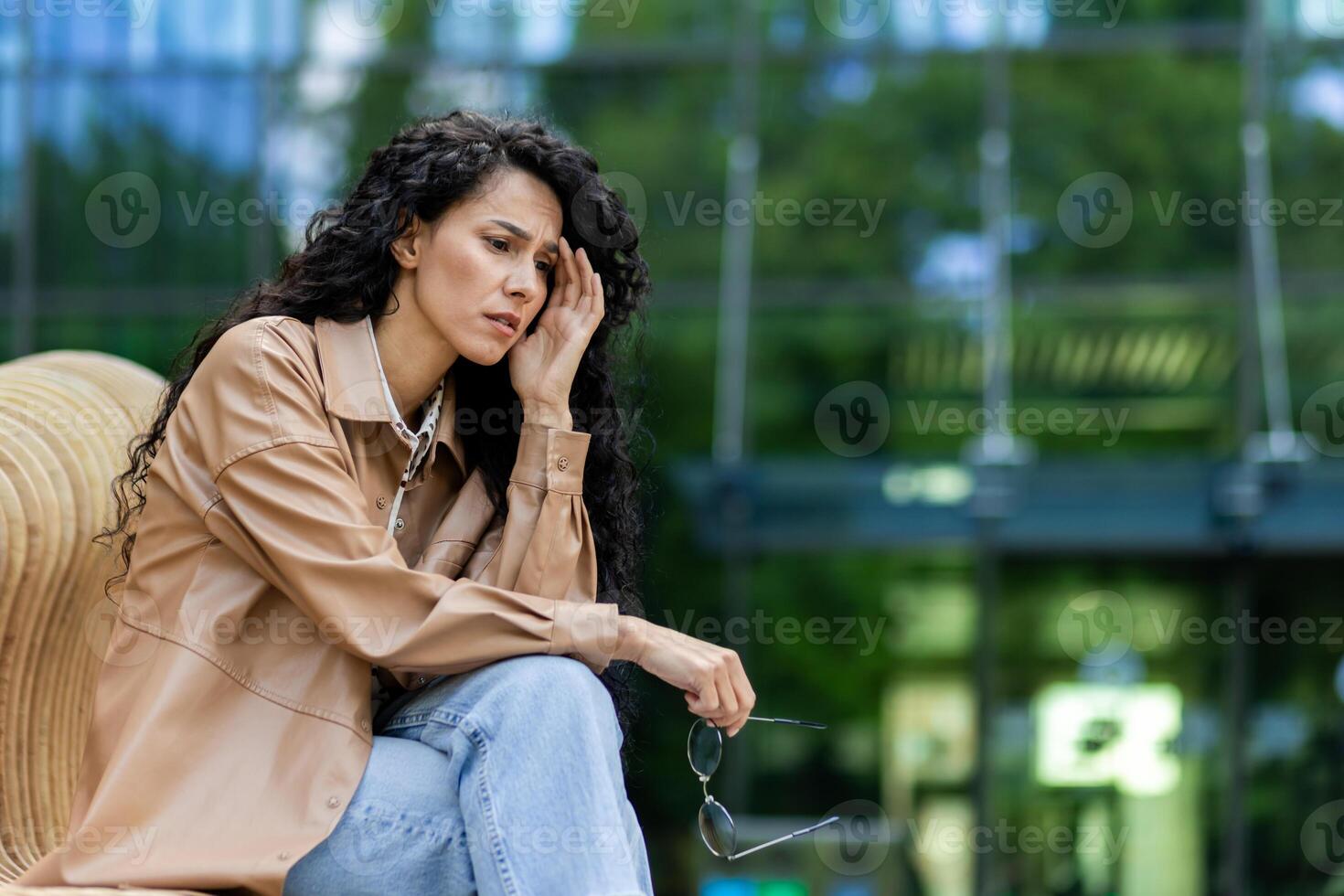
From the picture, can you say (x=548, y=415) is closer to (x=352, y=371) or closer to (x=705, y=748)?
(x=352, y=371)

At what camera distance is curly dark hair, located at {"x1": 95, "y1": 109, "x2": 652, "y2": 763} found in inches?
108

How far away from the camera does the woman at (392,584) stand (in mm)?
2203

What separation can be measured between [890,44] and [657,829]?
4.43 metres

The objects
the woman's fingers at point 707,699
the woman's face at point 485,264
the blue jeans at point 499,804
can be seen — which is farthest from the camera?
A: the woman's face at point 485,264

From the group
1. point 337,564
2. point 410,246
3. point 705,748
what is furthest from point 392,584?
point 410,246

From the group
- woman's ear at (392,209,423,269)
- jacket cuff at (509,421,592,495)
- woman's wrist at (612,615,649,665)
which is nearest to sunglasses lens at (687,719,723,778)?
woman's wrist at (612,615,649,665)

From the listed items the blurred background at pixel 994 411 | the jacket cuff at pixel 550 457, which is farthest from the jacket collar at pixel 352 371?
the blurred background at pixel 994 411

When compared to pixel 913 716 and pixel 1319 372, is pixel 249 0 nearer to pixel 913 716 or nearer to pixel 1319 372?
pixel 913 716

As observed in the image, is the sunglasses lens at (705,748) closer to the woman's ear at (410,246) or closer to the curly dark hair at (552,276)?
the curly dark hair at (552,276)

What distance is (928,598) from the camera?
8031 mm

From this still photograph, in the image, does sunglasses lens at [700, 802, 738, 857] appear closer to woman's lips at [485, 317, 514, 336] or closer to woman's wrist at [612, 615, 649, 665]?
woman's wrist at [612, 615, 649, 665]

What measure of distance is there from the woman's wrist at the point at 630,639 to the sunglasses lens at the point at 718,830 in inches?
11.7

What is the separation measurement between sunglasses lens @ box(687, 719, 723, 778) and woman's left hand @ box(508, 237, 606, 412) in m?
0.64

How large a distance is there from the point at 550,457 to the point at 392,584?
1.61 feet
